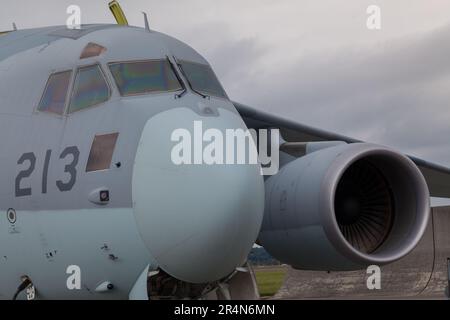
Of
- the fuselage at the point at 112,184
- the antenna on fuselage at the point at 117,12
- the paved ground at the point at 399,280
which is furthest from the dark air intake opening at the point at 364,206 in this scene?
the paved ground at the point at 399,280

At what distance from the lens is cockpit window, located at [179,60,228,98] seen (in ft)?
20.1

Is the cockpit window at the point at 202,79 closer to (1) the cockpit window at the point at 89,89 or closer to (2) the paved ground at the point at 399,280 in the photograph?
(1) the cockpit window at the point at 89,89

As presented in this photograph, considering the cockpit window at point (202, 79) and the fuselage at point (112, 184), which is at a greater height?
the cockpit window at point (202, 79)

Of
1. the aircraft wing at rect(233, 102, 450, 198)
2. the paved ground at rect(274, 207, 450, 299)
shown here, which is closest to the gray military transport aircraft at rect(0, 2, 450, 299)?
the aircraft wing at rect(233, 102, 450, 198)

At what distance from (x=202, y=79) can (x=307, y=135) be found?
13.9 ft

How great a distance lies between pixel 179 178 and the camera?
4934 mm

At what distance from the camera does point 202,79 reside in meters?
6.30

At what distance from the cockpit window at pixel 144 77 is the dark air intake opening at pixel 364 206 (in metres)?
2.07

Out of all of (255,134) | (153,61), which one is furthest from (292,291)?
(153,61)

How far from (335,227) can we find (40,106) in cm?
268

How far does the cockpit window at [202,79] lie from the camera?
6.12 m

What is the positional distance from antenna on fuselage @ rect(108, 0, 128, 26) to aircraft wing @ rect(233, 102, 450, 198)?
174cm

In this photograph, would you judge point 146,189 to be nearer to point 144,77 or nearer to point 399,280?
point 144,77

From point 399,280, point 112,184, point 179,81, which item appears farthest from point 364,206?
point 399,280
